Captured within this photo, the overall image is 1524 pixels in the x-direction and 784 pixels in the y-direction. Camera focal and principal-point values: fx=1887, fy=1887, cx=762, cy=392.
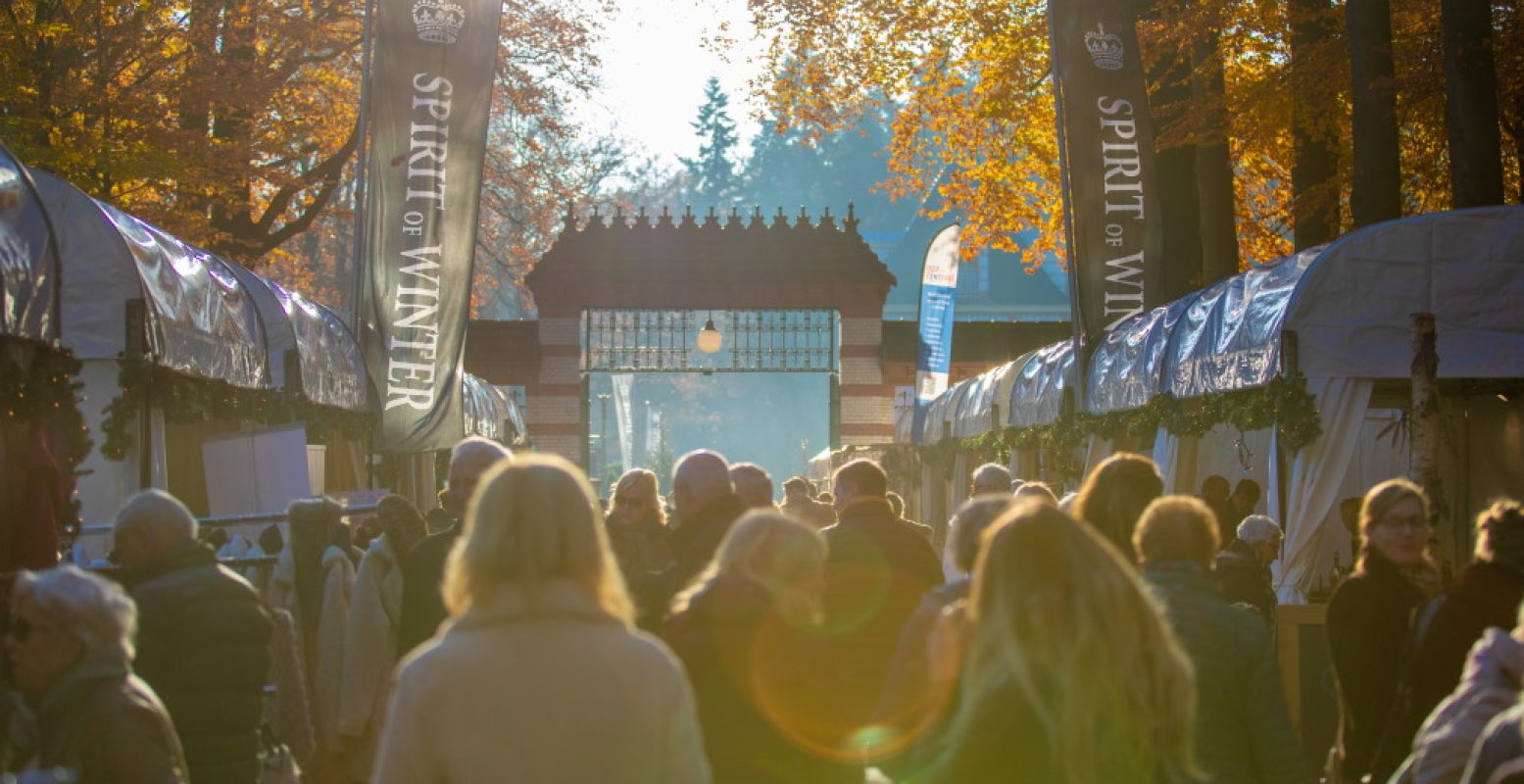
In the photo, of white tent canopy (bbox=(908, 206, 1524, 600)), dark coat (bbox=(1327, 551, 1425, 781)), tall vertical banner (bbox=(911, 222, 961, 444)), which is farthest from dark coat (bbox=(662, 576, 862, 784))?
tall vertical banner (bbox=(911, 222, 961, 444))

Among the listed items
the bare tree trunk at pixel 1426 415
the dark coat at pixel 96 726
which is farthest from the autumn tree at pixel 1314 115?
the dark coat at pixel 96 726

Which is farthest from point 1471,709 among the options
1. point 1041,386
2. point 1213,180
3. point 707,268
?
point 707,268

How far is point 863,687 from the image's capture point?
7.24 meters

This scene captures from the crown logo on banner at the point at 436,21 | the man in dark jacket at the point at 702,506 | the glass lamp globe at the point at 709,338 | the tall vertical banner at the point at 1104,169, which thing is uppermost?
the crown logo on banner at the point at 436,21

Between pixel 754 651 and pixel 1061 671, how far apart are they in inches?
62.3

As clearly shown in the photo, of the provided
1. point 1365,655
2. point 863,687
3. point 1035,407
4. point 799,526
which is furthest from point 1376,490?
point 1035,407

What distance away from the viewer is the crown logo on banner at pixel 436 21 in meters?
16.7

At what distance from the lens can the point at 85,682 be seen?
5062 mm

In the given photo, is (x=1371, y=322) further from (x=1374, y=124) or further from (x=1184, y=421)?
(x=1374, y=124)

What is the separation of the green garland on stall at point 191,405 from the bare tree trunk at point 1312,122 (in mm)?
11528

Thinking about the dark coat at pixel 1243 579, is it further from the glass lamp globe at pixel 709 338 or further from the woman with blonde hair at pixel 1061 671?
the glass lamp globe at pixel 709 338

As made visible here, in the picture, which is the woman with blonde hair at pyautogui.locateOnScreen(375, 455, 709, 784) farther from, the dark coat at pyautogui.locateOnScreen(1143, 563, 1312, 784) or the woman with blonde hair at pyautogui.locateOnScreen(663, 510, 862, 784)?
the dark coat at pyautogui.locateOnScreen(1143, 563, 1312, 784)

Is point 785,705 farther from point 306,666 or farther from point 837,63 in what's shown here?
point 837,63

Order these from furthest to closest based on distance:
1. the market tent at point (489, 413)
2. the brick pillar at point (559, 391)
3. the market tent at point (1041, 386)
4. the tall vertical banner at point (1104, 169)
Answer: the brick pillar at point (559, 391), the market tent at point (489, 413), the market tent at point (1041, 386), the tall vertical banner at point (1104, 169)
